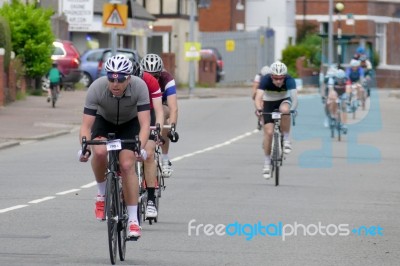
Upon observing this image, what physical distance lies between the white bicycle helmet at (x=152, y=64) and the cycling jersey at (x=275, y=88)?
17.6ft

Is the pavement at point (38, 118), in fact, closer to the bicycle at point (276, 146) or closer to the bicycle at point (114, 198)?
the bicycle at point (276, 146)

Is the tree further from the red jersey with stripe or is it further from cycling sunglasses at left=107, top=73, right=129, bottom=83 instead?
cycling sunglasses at left=107, top=73, right=129, bottom=83

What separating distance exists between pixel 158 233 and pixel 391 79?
211ft

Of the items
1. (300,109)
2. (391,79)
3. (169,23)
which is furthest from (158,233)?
(391,79)

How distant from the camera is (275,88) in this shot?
66.3 feet

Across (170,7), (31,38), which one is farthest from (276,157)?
(170,7)

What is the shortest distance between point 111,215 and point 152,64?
4253 mm

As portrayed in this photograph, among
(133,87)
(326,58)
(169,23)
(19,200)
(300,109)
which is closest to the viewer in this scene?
(133,87)

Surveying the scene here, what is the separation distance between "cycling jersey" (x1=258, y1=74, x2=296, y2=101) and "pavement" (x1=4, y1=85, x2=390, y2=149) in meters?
7.67

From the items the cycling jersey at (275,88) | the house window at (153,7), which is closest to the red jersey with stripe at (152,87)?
the cycling jersey at (275,88)

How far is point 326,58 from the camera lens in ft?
203

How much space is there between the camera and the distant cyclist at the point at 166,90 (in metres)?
14.7

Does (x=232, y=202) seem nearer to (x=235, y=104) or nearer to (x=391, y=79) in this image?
(x=235, y=104)

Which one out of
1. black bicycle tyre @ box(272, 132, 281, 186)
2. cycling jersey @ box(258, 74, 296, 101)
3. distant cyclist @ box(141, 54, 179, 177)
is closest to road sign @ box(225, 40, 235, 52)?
cycling jersey @ box(258, 74, 296, 101)
